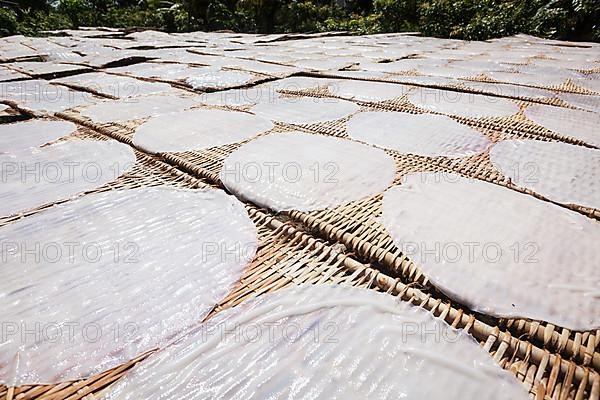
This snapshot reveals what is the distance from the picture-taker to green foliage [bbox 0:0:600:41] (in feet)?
19.2

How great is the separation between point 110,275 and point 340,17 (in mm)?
12729

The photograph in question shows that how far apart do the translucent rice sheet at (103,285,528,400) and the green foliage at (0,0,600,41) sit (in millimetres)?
7311

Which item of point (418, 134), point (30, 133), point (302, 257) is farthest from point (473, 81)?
point (30, 133)

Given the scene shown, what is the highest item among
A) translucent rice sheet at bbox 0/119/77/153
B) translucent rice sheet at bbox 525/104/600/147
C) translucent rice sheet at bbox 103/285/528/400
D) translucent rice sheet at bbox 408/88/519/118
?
translucent rice sheet at bbox 408/88/519/118

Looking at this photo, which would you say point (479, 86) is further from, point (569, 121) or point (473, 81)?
point (569, 121)

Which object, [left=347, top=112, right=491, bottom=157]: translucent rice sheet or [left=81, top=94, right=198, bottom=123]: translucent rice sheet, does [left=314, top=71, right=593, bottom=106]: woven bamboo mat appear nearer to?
[left=347, top=112, right=491, bottom=157]: translucent rice sheet

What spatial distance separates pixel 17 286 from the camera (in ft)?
1.85

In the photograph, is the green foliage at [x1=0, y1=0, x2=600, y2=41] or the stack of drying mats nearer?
the stack of drying mats

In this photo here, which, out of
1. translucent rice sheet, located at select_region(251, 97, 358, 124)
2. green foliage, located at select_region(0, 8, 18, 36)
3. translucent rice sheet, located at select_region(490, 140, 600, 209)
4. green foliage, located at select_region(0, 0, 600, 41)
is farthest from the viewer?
green foliage, located at select_region(0, 8, 18, 36)

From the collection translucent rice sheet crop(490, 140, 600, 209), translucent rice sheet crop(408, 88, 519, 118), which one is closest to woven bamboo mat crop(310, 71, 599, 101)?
translucent rice sheet crop(408, 88, 519, 118)

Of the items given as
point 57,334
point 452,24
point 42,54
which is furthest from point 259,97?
point 452,24

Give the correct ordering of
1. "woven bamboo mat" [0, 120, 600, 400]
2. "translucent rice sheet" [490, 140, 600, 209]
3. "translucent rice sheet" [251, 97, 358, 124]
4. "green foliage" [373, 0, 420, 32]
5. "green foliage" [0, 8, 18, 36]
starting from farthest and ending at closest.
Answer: "green foliage" [373, 0, 420, 32], "green foliage" [0, 8, 18, 36], "translucent rice sheet" [251, 97, 358, 124], "translucent rice sheet" [490, 140, 600, 209], "woven bamboo mat" [0, 120, 600, 400]

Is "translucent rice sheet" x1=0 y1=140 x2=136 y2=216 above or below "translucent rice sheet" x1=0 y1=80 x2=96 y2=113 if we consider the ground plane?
below

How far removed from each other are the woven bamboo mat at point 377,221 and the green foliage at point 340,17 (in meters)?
6.65
